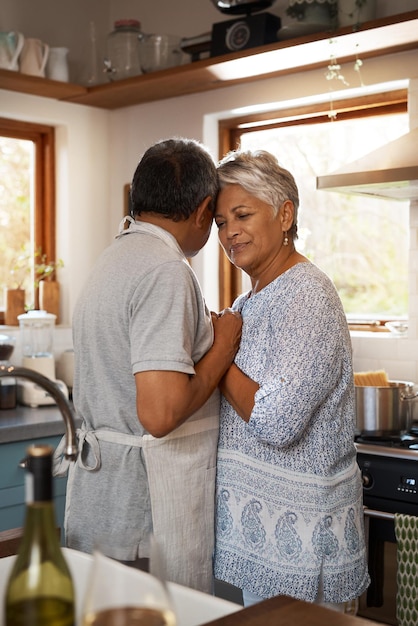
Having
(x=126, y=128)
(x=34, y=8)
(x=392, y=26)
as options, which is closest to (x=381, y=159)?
(x=392, y=26)

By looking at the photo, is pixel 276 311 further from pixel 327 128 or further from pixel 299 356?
pixel 327 128

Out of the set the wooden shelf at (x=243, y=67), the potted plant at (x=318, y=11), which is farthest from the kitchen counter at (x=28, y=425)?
the potted plant at (x=318, y=11)

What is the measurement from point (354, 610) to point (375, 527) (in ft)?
2.24

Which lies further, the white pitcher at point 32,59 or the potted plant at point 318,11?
the white pitcher at point 32,59

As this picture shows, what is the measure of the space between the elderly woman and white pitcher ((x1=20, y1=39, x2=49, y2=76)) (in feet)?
6.84

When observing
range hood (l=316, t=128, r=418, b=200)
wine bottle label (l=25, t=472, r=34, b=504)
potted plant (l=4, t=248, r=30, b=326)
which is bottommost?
wine bottle label (l=25, t=472, r=34, b=504)

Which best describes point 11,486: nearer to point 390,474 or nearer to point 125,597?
point 390,474

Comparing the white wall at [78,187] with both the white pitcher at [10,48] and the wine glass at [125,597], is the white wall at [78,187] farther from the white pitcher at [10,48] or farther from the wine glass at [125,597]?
the wine glass at [125,597]

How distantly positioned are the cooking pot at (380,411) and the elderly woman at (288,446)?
981 mm

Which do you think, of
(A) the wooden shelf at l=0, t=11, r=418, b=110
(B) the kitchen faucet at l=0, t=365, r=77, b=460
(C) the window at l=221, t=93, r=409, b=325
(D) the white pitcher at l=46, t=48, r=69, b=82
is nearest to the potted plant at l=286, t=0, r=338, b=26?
(A) the wooden shelf at l=0, t=11, r=418, b=110

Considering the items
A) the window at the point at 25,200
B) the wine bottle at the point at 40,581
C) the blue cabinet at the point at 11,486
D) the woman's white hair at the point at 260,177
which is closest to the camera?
the wine bottle at the point at 40,581

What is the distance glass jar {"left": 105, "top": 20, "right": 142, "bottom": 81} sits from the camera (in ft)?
12.3

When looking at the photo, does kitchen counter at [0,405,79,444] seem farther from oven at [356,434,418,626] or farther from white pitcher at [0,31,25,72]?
white pitcher at [0,31,25,72]

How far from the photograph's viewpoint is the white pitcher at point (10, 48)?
3.62 metres
